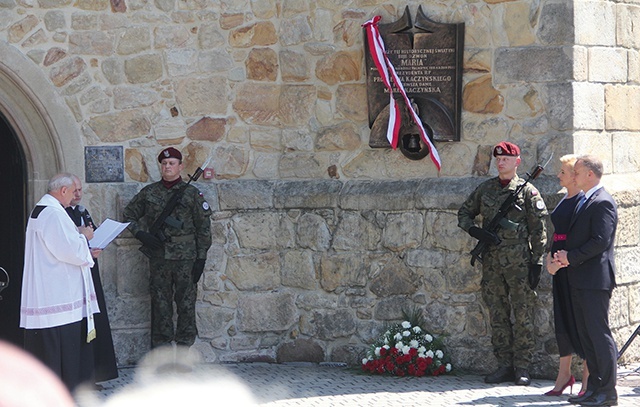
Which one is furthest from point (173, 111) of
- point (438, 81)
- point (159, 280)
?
point (438, 81)

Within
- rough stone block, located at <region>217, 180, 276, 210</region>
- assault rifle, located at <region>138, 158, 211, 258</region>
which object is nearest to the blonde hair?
rough stone block, located at <region>217, 180, 276, 210</region>

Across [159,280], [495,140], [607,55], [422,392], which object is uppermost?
[607,55]

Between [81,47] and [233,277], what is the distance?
7.71 ft

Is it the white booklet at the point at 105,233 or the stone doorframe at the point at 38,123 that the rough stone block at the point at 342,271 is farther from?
the stone doorframe at the point at 38,123

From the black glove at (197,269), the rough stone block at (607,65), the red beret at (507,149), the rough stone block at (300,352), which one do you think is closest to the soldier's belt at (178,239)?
the black glove at (197,269)

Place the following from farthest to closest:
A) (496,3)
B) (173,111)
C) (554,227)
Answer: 1. (173,111)
2. (496,3)
3. (554,227)

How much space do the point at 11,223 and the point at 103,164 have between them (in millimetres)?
974

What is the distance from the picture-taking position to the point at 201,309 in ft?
33.3

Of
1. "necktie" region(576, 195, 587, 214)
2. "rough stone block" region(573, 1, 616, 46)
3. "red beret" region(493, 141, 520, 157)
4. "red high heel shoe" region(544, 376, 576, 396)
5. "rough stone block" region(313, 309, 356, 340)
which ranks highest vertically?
"rough stone block" region(573, 1, 616, 46)

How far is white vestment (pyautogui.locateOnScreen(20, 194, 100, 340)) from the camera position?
802cm

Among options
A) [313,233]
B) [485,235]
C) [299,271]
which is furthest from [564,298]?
[299,271]

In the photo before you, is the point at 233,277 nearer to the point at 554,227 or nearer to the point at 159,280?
the point at 159,280

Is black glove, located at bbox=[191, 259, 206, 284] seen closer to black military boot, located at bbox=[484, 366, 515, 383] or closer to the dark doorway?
the dark doorway

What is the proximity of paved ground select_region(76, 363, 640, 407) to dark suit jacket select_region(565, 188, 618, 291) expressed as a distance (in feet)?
2.97
